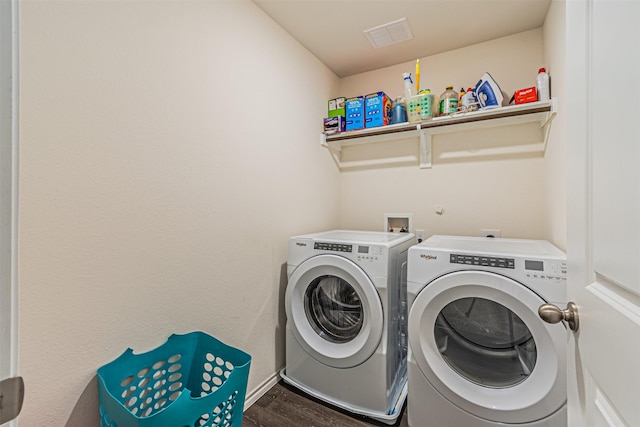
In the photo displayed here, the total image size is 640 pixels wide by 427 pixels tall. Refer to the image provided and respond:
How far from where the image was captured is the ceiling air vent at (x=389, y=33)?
5.94 feet

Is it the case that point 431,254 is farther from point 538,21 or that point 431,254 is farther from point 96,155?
point 538,21

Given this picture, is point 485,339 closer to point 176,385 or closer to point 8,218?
point 176,385

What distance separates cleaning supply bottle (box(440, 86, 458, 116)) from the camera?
190 centimetres

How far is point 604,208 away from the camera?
0.49 meters

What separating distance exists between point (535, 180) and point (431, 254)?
113 centimetres

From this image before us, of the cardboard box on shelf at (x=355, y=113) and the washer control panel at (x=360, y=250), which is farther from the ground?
the cardboard box on shelf at (x=355, y=113)

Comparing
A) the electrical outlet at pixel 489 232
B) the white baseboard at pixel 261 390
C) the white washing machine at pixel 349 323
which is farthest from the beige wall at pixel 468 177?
the white baseboard at pixel 261 390

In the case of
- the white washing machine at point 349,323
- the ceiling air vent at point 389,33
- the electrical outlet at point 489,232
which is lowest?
the white washing machine at point 349,323

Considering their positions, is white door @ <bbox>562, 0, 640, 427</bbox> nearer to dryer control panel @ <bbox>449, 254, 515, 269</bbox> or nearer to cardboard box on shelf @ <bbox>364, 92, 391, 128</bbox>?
dryer control panel @ <bbox>449, 254, 515, 269</bbox>

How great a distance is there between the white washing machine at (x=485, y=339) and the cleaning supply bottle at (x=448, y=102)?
1009 mm

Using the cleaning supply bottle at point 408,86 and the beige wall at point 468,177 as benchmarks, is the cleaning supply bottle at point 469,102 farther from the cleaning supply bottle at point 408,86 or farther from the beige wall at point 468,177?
the cleaning supply bottle at point 408,86

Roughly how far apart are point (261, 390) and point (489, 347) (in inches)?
50.0

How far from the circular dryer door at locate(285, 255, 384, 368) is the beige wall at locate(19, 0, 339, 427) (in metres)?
0.21

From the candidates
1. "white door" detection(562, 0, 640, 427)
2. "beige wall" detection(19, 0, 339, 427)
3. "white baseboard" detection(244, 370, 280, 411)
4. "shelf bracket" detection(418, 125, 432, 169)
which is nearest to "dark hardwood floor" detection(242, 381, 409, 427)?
"white baseboard" detection(244, 370, 280, 411)
